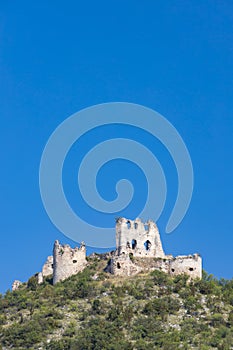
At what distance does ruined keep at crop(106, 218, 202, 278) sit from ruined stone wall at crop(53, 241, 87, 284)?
127 inches

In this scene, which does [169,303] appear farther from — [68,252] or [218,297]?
[68,252]

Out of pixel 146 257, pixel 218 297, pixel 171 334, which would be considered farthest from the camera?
pixel 146 257

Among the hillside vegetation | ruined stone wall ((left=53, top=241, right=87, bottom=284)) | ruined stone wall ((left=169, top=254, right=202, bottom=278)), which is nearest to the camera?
the hillside vegetation

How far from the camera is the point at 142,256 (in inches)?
5039

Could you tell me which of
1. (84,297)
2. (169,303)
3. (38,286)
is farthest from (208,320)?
(38,286)

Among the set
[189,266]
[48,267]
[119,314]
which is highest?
[48,267]

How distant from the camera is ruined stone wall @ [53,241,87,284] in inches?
4998

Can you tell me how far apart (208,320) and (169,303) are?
445 cm

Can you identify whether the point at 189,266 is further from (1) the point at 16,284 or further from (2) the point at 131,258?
(1) the point at 16,284

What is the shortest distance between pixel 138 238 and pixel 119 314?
15.6 metres

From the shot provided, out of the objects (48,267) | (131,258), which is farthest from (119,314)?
(48,267)

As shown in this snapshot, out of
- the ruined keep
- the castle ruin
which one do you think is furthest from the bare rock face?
the ruined keep

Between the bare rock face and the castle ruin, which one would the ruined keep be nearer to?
the castle ruin

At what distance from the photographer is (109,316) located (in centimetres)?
11475
